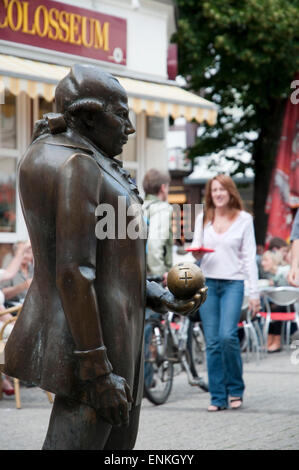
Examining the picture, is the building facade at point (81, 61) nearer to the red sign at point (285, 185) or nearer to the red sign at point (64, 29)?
the red sign at point (64, 29)

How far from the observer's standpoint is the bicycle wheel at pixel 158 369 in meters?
7.78

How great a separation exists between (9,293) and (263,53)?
1031 centimetres

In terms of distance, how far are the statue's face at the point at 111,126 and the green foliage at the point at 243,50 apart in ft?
44.1

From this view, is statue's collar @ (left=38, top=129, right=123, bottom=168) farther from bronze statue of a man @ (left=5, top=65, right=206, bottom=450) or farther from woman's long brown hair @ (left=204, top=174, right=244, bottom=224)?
woman's long brown hair @ (left=204, top=174, right=244, bottom=224)

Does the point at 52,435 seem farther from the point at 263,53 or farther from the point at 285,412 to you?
the point at 263,53

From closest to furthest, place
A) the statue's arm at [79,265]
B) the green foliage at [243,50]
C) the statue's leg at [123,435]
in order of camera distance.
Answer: the statue's arm at [79,265] < the statue's leg at [123,435] < the green foliage at [243,50]

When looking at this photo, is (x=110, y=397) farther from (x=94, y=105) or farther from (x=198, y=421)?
(x=198, y=421)

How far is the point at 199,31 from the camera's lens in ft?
57.5

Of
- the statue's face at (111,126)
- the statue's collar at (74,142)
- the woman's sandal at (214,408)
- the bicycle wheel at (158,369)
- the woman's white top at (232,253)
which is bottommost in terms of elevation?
the woman's sandal at (214,408)

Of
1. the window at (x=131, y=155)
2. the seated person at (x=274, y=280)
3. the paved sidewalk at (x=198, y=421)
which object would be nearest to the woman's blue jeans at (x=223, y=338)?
the paved sidewalk at (x=198, y=421)

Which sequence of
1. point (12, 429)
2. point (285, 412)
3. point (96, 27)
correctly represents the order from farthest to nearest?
point (96, 27) < point (285, 412) < point (12, 429)

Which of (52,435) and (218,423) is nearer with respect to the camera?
(52,435)

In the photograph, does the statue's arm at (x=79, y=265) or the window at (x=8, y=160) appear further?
the window at (x=8, y=160)
